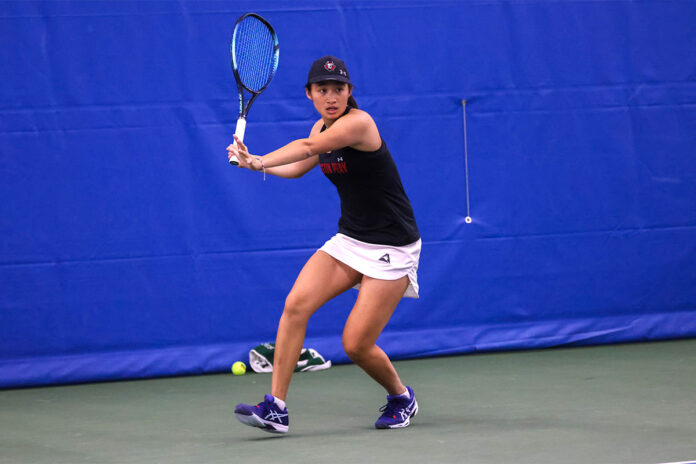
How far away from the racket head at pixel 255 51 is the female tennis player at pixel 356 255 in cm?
31

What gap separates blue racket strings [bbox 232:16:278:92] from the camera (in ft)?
13.9

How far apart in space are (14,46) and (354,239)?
9.94ft

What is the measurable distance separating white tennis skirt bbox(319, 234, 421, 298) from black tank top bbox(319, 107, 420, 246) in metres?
0.03

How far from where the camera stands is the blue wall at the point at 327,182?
20.0 ft

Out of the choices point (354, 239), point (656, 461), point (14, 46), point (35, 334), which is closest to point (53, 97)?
point (14, 46)

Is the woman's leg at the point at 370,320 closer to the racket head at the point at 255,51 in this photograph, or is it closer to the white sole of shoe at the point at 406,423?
the white sole of shoe at the point at 406,423

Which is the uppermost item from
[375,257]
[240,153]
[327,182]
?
[240,153]

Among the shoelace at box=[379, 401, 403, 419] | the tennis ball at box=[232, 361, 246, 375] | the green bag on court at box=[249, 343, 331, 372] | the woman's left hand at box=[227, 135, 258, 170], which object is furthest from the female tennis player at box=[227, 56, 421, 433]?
the tennis ball at box=[232, 361, 246, 375]

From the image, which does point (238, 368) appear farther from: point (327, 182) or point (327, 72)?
point (327, 72)

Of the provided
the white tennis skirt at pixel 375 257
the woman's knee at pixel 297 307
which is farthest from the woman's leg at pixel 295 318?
the white tennis skirt at pixel 375 257

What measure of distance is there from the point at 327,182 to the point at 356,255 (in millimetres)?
2285

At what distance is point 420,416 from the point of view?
179 inches

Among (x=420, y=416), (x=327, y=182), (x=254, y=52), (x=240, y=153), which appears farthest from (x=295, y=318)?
(x=327, y=182)

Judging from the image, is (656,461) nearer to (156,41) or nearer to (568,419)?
(568,419)
